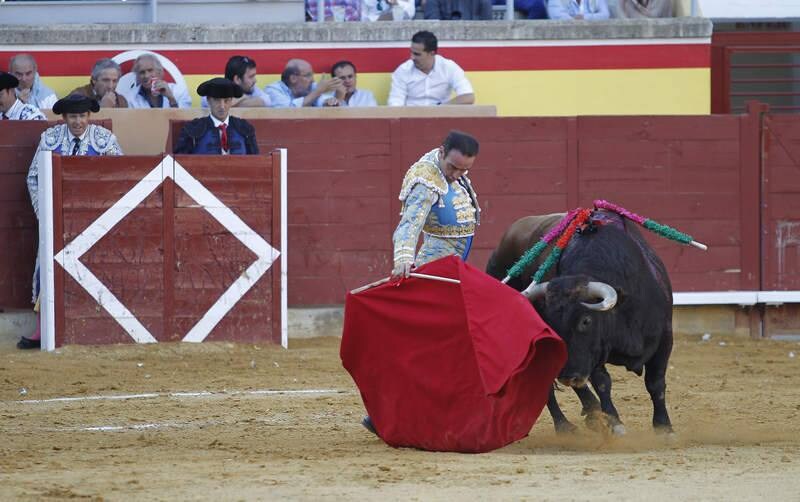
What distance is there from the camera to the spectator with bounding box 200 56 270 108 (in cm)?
906

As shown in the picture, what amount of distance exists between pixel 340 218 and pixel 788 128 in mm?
2937

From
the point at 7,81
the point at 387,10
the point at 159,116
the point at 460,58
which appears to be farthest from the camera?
the point at 387,10

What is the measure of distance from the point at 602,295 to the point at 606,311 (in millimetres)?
122

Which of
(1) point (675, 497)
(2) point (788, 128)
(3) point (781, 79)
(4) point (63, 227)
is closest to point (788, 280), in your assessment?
(2) point (788, 128)

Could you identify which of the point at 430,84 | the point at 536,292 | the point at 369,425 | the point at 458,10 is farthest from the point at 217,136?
the point at 536,292

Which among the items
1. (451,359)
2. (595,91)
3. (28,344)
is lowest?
(28,344)

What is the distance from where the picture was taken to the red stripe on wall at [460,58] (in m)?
9.82

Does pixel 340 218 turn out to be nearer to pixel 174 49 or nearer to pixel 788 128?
→ pixel 174 49

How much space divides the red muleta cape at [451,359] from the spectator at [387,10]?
5073 millimetres

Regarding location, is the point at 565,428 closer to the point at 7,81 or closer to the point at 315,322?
the point at 315,322

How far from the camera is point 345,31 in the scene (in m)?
9.91

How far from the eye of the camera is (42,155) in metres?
8.36

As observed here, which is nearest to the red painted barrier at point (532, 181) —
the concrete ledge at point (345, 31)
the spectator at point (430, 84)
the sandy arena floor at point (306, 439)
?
the spectator at point (430, 84)

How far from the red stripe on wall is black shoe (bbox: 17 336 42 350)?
6.96ft
